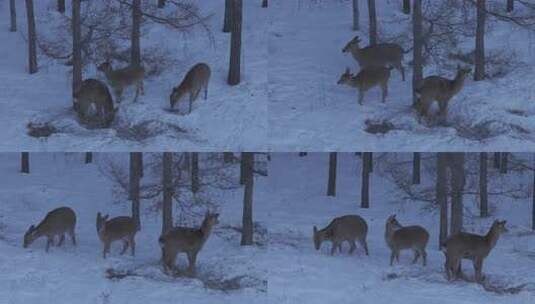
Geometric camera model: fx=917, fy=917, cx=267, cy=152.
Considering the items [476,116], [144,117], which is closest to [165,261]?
[144,117]

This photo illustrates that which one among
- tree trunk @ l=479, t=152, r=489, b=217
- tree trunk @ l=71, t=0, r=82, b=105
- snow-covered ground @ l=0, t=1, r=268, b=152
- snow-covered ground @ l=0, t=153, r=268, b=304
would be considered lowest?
snow-covered ground @ l=0, t=153, r=268, b=304

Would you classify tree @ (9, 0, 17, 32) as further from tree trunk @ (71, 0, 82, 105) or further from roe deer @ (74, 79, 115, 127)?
roe deer @ (74, 79, 115, 127)

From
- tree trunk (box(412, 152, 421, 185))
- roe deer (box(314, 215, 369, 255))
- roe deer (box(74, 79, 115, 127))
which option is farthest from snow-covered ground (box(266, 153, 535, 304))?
roe deer (box(74, 79, 115, 127))

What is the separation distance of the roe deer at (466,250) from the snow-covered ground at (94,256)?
357 cm

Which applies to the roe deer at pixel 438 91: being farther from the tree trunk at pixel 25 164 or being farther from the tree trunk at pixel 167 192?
the tree trunk at pixel 25 164

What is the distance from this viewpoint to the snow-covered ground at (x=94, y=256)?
17109 mm

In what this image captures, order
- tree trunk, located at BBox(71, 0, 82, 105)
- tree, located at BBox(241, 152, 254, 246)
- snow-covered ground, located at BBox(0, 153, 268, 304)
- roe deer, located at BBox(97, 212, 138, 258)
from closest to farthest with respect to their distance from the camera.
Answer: snow-covered ground, located at BBox(0, 153, 268, 304), roe deer, located at BBox(97, 212, 138, 258), tree, located at BBox(241, 152, 254, 246), tree trunk, located at BBox(71, 0, 82, 105)

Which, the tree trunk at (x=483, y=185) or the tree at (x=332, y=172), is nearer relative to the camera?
the tree at (x=332, y=172)

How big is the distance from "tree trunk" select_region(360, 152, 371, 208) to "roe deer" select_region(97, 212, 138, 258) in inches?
198

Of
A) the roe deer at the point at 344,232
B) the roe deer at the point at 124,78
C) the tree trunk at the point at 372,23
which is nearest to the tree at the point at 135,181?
the roe deer at the point at 124,78

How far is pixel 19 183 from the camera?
22.6 m

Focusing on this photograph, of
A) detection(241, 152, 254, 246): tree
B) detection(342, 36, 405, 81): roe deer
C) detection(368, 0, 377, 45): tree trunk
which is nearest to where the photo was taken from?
detection(241, 152, 254, 246): tree

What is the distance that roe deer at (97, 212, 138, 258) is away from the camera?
18594 millimetres

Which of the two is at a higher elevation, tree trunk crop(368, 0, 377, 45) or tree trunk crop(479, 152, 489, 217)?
tree trunk crop(368, 0, 377, 45)
